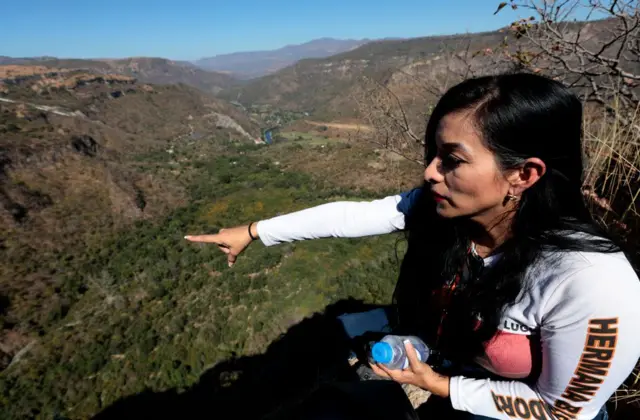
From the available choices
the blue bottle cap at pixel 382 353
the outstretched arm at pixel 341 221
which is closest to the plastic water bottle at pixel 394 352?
the blue bottle cap at pixel 382 353

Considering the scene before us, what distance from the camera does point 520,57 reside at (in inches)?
147

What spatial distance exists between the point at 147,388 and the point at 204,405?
4.14m

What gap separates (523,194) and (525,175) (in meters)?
0.10

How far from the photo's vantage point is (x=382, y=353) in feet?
4.87

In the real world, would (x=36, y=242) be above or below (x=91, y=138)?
below

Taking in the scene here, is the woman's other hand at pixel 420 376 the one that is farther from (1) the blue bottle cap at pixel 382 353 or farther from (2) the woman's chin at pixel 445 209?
(2) the woman's chin at pixel 445 209

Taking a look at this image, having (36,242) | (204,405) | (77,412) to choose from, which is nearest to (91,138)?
(36,242)

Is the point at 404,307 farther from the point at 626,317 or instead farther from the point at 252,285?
the point at 252,285

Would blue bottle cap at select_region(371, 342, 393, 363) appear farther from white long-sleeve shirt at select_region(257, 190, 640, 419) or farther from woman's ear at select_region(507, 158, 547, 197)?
woman's ear at select_region(507, 158, 547, 197)

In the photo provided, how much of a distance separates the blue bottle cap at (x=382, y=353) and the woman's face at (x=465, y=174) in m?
0.61

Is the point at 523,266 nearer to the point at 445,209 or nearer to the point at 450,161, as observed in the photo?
the point at 445,209

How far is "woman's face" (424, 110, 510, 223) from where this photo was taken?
4.25ft

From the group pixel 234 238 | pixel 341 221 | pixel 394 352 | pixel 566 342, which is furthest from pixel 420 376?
pixel 234 238

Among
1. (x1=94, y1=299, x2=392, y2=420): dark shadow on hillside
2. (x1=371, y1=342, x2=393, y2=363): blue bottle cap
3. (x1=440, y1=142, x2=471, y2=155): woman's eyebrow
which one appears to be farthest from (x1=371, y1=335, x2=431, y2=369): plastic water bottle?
(x1=94, y1=299, x2=392, y2=420): dark shadow on hillside
